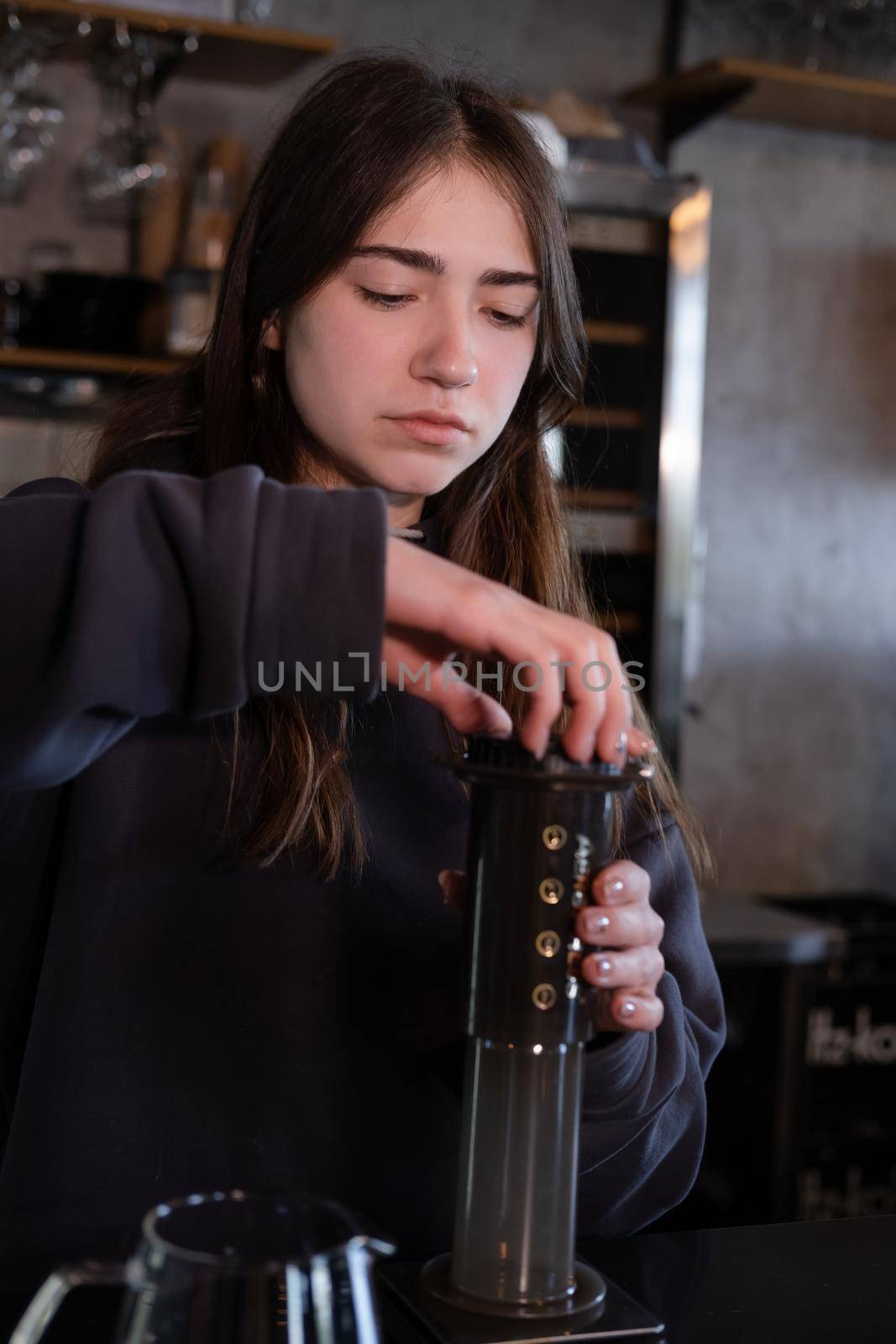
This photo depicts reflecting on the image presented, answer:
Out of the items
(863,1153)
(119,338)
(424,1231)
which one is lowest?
(863,1153)

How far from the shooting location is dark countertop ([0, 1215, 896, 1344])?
77 cm

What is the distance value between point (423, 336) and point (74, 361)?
1.64 m

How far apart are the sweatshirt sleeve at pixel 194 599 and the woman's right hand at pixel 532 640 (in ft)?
0.12

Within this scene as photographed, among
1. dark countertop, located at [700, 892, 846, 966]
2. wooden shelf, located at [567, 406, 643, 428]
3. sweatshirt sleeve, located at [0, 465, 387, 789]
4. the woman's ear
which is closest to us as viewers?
sweatshirt sleeve, located at [0, 465, 387, 789]

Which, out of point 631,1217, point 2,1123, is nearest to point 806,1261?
point 631,1217

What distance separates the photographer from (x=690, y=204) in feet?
9.30

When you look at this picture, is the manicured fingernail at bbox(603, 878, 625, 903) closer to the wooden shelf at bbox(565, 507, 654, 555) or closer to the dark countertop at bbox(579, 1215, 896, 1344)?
the dark countertop at bbox(579, 1215, 896, 1344)

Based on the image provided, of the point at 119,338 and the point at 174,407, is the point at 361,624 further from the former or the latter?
the point at 119,338

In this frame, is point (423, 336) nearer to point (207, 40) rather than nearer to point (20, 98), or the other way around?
point (20, 98)

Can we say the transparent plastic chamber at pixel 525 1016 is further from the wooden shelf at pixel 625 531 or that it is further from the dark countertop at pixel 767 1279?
the wooden shelf at pixel 625 531

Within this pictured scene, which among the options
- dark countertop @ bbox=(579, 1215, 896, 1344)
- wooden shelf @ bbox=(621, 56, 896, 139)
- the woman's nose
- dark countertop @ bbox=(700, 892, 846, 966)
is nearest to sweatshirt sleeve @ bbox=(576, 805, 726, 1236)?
dark countertop @ bbox=(579, 1215, 896, 1344)

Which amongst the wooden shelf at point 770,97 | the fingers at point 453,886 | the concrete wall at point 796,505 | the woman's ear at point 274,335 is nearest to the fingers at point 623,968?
the fingers at point 453,886

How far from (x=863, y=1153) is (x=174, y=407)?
223cm

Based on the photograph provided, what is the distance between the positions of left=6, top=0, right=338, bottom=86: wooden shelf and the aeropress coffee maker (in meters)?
2.02
